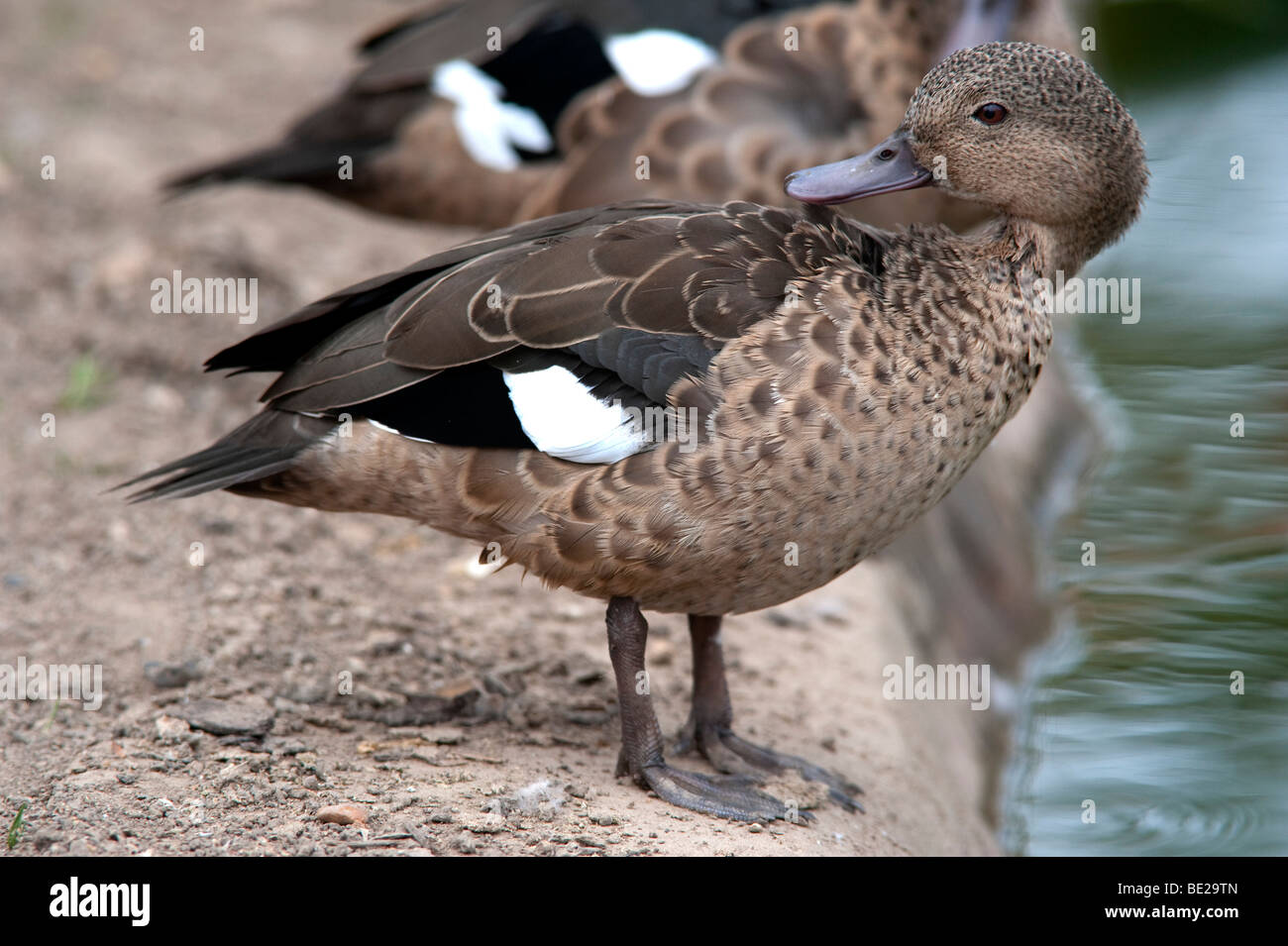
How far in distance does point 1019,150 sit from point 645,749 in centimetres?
161

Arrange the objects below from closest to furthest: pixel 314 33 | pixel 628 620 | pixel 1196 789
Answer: pixel 628 620
pixel 1196 789
pixel 314 33

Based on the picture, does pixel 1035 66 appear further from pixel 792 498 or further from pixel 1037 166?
pixel 792 498

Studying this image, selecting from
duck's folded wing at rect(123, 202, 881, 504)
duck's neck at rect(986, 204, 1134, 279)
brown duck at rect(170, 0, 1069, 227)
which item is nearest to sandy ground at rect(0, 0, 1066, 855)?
duck's folded wing at rect(123, 202, 881, 504)

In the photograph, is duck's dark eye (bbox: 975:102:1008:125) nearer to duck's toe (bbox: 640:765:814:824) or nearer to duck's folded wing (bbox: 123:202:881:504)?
duck's folded wing (bbox: 123:202:881:504)

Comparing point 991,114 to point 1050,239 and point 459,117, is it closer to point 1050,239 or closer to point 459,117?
point 1050,239

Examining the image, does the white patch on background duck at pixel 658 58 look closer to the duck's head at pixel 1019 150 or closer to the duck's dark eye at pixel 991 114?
the duck's head at pixel 1019 150

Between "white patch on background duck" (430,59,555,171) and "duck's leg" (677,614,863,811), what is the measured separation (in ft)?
7.69

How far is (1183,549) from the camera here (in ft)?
17.3

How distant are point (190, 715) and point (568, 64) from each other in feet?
9.44

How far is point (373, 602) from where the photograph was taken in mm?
4309

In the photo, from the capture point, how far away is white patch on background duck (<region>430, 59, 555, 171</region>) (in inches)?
208

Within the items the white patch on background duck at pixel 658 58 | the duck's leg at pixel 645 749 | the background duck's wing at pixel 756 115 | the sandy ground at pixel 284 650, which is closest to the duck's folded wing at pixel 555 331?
the duck's leg at pixel 645 749
